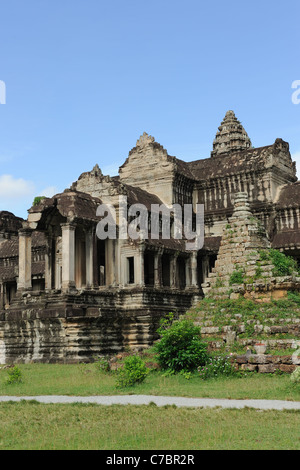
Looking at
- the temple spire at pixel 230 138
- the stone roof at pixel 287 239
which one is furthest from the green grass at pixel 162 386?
the temple spire at pixel 230 138

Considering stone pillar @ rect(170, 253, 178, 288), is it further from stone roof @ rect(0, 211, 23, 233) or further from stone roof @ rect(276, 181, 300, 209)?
stone roof @ rect(0, 211, 23, 233)

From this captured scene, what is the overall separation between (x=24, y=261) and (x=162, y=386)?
15.2 m

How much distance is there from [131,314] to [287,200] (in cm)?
1255

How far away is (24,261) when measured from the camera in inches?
1213

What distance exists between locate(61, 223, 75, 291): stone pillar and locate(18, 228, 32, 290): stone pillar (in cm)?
298

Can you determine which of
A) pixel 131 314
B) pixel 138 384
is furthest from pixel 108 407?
pixel 131 314

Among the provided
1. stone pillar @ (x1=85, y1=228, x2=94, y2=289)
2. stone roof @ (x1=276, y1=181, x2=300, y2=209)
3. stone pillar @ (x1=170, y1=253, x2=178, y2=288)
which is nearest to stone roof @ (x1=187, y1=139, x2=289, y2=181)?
stone roof @ (x1=276, y1=181, x2=300, y2=209)

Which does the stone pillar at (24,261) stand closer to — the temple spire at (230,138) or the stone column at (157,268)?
the stone column at (157,268)

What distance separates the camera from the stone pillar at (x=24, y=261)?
99.4 feet

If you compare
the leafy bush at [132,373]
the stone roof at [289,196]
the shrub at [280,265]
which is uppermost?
the stone roof at [289,196]

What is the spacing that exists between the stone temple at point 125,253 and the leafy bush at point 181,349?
213 inches

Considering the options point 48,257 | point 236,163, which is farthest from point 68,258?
point 236,163

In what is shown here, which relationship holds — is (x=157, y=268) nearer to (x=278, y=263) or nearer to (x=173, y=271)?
(x=173, y=271)

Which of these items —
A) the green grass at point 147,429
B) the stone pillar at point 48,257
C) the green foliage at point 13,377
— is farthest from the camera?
the stone pillar at point 48,257
